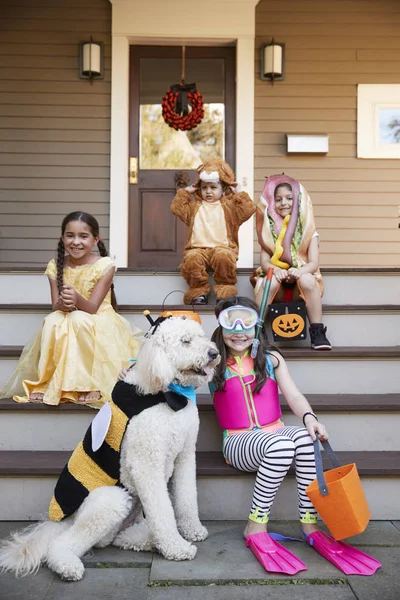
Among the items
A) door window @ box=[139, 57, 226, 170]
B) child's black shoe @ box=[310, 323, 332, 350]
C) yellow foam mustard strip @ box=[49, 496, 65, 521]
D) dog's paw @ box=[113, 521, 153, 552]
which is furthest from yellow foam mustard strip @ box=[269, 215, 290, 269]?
door window @ box=[139, 57, 226, 170]

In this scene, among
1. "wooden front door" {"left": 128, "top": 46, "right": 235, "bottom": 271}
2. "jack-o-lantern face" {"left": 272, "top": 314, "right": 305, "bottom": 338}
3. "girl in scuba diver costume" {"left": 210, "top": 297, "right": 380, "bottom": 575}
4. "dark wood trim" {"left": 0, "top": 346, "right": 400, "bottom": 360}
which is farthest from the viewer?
"wooden front door" {"left": 128, "top": 46, "right": 235, "bottom": 271}

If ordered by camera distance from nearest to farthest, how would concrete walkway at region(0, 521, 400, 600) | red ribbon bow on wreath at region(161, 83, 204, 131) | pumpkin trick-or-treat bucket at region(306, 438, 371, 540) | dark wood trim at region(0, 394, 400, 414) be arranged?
concrete walkway at region(0, 521, 400, 600) < pumpkin trick-or-treat bucket at region(306, 438, 371, 540) < dark wood trim at region(0, 394, 400, 414) < red ribbon bow on wreath at region(161, 83, 204, 131)

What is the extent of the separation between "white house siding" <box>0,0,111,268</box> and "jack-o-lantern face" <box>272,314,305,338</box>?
9.09 ft

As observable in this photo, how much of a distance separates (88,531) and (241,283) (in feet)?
7.33

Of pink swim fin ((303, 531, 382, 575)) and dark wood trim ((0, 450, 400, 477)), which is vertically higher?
dark wood trim ((0, 450, 400, 477))

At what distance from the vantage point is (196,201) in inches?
161

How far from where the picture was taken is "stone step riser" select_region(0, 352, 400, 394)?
321 centimetres

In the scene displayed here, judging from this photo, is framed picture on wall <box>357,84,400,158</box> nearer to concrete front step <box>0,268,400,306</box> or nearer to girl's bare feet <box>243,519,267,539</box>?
concrete front step <box>0,268,400,306</box>

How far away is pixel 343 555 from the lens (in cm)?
218

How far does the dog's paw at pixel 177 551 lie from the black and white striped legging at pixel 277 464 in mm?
307

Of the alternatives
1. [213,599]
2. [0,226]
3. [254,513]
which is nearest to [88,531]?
[213,599]

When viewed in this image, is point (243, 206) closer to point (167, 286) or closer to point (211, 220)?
point (211, 220)

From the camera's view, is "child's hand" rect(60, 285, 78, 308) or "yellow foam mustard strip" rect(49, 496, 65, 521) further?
"child's hand" rect(60, 285, 78, 308)

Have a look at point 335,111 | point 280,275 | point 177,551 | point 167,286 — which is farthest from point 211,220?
point 335,111
